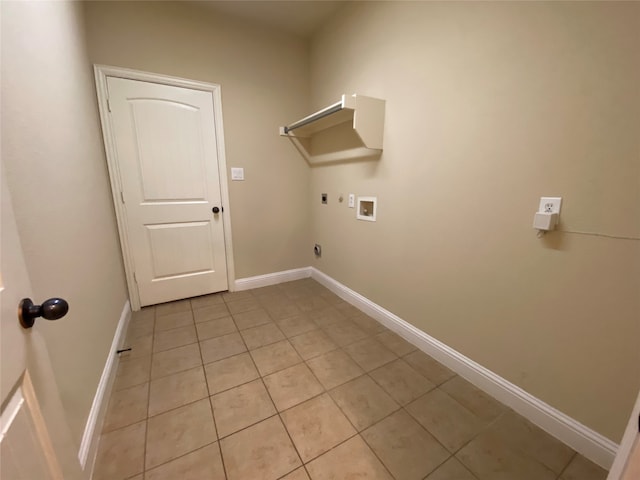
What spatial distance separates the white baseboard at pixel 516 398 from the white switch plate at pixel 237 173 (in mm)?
1853

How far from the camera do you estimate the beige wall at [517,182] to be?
3.31 feet

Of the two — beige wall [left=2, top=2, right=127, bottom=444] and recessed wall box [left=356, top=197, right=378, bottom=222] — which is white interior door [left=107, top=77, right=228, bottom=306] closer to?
beige wall [left=2, top=2, right=127, bottom=444]

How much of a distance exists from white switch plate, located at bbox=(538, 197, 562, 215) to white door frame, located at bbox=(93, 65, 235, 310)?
7.93 ft

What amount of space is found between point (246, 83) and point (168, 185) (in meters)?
1.22

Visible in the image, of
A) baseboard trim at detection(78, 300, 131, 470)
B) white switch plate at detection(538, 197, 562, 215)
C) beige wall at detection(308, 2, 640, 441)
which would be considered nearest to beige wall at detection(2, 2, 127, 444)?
baseboard trim at detection(78, 300, 131, 470)

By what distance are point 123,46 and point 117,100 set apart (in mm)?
410

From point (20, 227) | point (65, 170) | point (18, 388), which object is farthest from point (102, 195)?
point (18, 388)

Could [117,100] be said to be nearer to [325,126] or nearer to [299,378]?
[325,126]

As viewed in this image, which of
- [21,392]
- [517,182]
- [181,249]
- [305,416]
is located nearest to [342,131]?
[517,182]

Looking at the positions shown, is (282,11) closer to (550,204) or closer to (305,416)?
(550,204)

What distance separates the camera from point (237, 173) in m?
2.63

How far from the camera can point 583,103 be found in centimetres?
105

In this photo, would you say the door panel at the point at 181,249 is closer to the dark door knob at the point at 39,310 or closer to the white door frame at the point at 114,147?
the white door frame at the point at 114,147

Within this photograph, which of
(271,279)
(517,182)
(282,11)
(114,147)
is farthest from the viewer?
(271,279)
